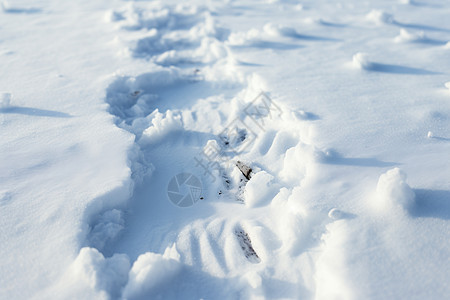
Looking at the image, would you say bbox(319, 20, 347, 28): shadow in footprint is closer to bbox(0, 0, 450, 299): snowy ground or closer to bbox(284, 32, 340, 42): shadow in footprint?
bbox(0, 0, 450, 299): snowy ground

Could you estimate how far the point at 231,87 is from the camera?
388 cm

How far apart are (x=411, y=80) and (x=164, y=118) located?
8.27 ft

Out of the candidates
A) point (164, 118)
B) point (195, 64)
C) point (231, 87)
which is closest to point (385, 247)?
point (164, 118)

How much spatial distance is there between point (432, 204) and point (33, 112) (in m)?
3.29

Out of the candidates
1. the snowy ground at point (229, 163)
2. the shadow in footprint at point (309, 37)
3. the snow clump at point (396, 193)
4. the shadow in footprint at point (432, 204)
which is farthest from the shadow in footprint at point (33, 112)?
the shadow in footprint at point (309, 37)

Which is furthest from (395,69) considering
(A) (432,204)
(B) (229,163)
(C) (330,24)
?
(B) (229,163)

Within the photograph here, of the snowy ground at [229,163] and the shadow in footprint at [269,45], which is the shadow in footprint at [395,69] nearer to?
the snowy ground at [229,163]

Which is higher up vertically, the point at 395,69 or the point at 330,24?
the point at 330,24

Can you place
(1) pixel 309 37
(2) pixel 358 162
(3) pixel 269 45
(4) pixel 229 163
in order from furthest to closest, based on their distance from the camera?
(1) pixel 309 37 → (3) pixel 269 45 → (4) pixel 229 163 → (2) pixel 358 162

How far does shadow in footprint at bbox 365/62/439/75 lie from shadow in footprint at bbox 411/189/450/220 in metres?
Result: 1.90

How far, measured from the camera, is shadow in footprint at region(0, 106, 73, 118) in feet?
10.1

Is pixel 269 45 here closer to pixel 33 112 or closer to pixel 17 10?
pixel 33 112

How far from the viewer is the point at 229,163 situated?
2906 millimetres

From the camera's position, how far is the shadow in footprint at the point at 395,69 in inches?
140
